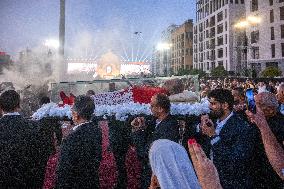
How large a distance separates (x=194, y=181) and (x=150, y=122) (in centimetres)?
293

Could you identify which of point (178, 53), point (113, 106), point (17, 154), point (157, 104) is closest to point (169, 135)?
point (157, 104)

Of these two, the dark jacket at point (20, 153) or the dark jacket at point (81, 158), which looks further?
the dark jacket at point (20, 153)

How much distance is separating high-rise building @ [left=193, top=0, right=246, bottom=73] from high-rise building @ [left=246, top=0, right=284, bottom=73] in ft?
11.2

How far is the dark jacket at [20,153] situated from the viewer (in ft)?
11.5

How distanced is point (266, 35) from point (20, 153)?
5921 centimetres

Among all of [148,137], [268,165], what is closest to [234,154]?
[268,165]

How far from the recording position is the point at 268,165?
160 inches

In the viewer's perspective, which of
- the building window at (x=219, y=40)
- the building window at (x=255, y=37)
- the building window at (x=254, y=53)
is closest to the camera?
the building window at (x=255, y=37)

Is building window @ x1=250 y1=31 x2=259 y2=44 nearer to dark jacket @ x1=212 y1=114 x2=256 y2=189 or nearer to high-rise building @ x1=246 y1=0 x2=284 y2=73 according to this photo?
high-rise building @ x1=246 y1=0 x2=284 y2=73

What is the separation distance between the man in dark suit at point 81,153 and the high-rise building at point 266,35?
5447cm

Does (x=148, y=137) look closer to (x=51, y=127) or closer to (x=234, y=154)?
(x=234, y=154)

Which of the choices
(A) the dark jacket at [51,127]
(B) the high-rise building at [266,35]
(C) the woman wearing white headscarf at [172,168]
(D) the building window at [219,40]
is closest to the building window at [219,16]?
(D) the building window at [219,40]

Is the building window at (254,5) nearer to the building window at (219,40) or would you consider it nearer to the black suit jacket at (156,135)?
the building window at (219,40)

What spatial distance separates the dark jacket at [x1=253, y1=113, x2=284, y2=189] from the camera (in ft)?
13.0
